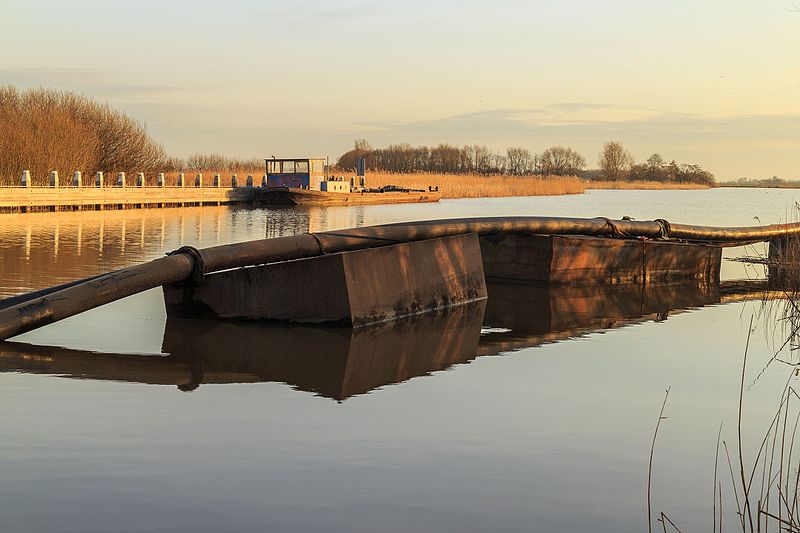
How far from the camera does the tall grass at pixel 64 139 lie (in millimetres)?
47000

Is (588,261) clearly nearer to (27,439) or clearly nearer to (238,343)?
(238,343)

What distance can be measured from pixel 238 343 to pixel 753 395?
15.4 ft

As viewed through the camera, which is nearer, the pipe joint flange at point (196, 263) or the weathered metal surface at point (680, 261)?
the pipe joint flange at point (196, 263)

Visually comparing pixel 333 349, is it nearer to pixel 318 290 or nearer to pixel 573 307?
pixel 318 290

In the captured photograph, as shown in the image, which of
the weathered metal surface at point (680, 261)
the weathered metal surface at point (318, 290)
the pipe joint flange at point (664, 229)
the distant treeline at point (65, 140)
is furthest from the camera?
the distant treeline at point (65, 140)

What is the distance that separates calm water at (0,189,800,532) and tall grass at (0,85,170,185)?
3717 cm

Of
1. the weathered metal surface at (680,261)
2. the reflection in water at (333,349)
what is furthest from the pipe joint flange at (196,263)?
the weathered metal surface at (680,261)

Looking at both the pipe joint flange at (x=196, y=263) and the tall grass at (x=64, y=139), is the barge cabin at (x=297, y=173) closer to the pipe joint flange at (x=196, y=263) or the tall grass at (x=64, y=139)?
the tall grass at (x=64, y=139)

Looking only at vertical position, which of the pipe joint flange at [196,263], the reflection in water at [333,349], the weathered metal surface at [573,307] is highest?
the pipe joint flange at [196,263]

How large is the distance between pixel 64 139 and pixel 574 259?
39.0 metres

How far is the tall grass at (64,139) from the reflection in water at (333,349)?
3700 cm

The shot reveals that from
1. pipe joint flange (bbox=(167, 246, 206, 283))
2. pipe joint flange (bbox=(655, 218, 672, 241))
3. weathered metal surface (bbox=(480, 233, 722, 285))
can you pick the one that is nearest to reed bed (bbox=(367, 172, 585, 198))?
pipe joint flange (bbox=(655, 218, 672, 241))

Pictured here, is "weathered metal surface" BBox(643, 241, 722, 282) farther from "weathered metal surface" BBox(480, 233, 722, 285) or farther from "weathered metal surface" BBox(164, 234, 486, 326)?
"weathered metal surface" BBox(164, 234, 486, 326)

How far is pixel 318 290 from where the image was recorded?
1094 cm
